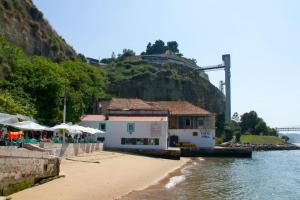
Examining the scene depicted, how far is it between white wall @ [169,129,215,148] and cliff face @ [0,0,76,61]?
30724 millimetres

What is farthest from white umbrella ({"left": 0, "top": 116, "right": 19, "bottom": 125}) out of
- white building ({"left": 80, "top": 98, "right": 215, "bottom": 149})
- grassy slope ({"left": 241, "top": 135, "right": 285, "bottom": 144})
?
grassy slope ({"left": 241, "top": 135, "right": 285, "bottom": 144})

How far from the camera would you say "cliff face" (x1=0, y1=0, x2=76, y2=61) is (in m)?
66.4

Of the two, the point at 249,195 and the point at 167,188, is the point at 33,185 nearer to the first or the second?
the point at 167,188

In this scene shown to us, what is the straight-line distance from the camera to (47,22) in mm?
85250

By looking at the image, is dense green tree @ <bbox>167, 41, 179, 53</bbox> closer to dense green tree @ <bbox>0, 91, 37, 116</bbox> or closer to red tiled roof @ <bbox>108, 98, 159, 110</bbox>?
red tiled roof @ <bbox>108, 98, 159, 110</bbox>

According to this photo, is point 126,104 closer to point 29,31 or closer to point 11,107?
point 29,31

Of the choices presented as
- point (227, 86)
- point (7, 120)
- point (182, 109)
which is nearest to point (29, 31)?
point (182, 109)

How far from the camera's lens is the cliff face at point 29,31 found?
66375 millimetres

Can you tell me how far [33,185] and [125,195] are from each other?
4.63 m

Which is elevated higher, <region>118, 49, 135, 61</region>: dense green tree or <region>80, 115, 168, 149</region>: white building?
<region>118, 49, 135, 61</region>: dense green tree

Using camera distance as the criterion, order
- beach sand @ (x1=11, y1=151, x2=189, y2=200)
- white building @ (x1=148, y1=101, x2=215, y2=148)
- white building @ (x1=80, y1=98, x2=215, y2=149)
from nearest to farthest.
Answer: beach sand @ (x1=11, y1=151, x2=189, y2=200), white building @ (x1=80, y1=98, x2=215, y2=149), white building @ (x1=148, y1=101, x2=215, y2=148)

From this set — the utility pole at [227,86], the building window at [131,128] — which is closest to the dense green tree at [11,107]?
the building window at [131,128]

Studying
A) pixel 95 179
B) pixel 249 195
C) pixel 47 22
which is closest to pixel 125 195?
pixel 95 179

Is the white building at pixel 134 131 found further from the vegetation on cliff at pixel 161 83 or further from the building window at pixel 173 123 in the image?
the vegetation on cliff at pixel 161 83
